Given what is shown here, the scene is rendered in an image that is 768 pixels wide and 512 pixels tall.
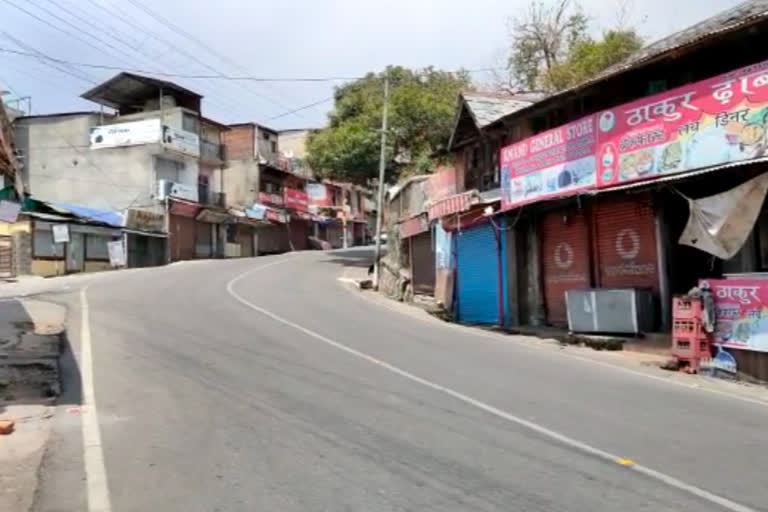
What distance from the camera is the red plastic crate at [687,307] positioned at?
43.3 feet

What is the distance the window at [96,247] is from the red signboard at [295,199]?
25.2 metres

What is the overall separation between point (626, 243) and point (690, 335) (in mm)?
4608

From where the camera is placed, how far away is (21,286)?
29.8 m

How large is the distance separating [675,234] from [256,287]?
637 inches

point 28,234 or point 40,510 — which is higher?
point 28,234

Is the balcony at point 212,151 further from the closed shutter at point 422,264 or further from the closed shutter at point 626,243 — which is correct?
the closed shutter at point 626,243

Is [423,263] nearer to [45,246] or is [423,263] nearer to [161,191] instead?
[45,246]

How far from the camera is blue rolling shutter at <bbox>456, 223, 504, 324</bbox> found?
2277cm

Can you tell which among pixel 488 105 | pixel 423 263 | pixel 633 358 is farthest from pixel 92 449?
pixel 423 263

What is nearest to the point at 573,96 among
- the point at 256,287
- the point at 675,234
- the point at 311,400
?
the point at 675,234

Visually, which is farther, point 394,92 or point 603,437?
point 394,92

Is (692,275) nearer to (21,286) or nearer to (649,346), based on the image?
(649,346)

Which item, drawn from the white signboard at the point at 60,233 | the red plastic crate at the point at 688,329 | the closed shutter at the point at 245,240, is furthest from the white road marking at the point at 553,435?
the closed shutter at the point at 245,240

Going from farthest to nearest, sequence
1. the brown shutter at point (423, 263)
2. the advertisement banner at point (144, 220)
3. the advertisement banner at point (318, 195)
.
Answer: the advertisement banner at point (318, 195), the advertisement banner at point (144, 220), the brown shutter at point (423, 263)
